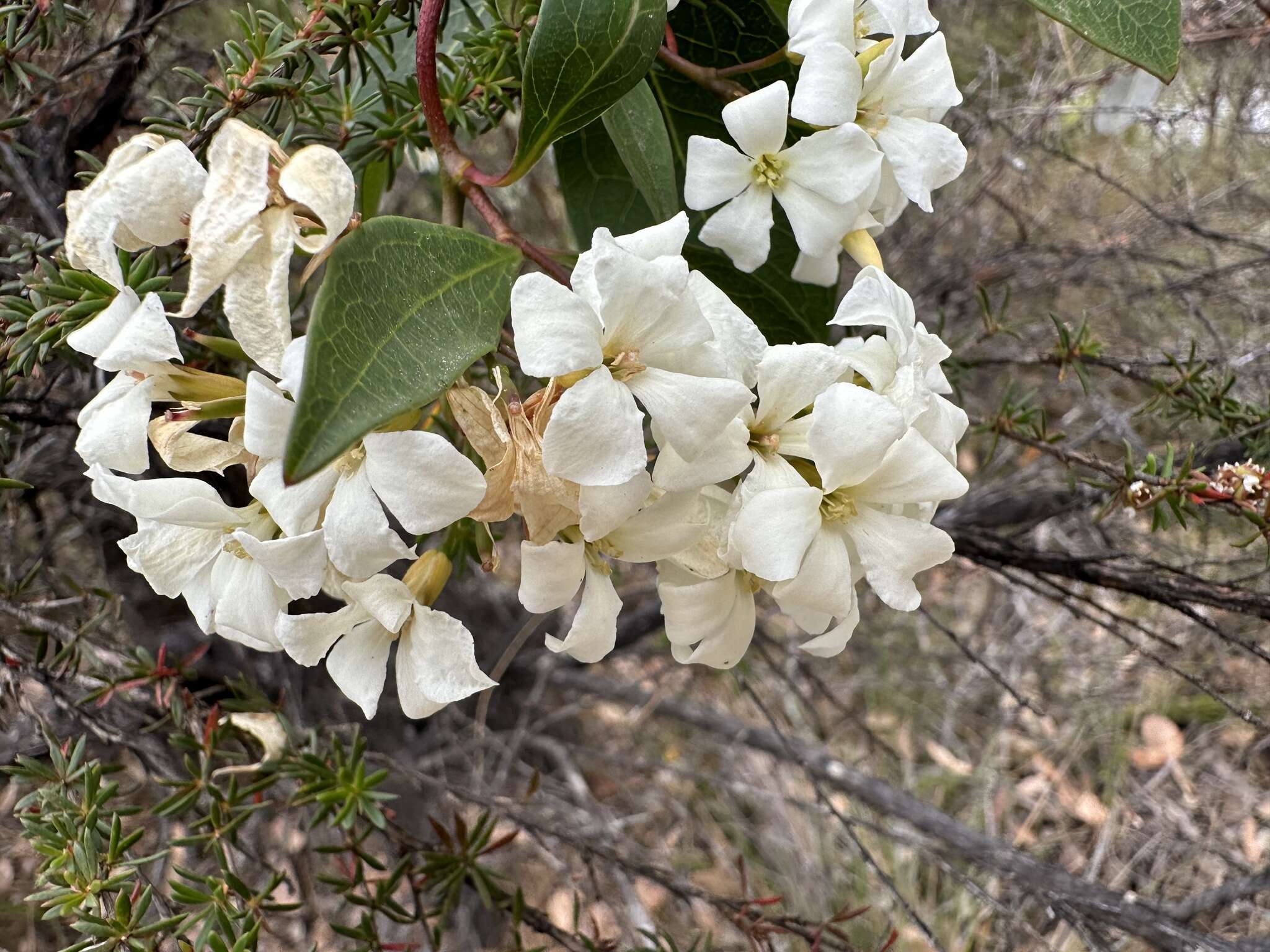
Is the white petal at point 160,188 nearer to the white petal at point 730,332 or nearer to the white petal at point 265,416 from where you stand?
the white petal at point 265,416

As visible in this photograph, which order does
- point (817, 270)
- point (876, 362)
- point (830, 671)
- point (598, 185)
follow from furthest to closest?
point (830, 671) < point (598, 185) < point (817, 270) < point (876, 362)

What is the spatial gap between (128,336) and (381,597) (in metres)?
0.17

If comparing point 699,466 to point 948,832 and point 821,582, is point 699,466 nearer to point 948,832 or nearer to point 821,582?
point 821,582

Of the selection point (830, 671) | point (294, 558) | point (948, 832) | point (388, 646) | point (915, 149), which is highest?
point (915, 149)

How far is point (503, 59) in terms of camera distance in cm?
65

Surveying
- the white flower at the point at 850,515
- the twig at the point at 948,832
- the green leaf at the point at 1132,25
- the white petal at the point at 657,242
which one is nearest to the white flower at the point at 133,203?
the white petal at the point at 657,242

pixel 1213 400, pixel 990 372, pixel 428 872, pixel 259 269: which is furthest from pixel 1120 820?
pixel 259 269

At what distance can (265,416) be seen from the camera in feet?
1.33

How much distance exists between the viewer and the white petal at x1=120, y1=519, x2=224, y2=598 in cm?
52

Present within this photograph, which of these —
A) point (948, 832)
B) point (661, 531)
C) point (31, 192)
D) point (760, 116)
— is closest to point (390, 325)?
point (661, 531)

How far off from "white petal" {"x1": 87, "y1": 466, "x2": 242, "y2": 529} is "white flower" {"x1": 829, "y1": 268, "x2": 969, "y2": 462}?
1.10 feet

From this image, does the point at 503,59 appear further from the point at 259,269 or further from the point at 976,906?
the point at 976,906

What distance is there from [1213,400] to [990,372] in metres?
1.06

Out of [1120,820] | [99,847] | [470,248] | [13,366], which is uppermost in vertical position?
[470,248]
